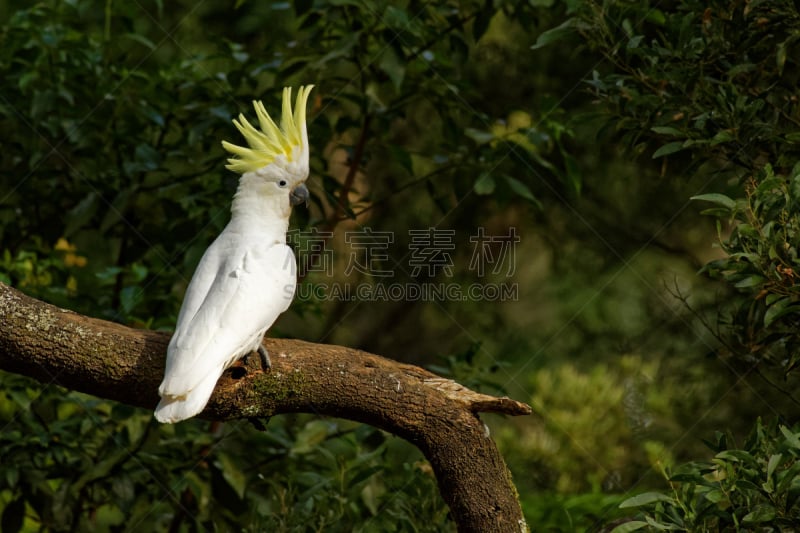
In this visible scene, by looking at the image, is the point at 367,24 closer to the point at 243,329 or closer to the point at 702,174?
the point at 243,329

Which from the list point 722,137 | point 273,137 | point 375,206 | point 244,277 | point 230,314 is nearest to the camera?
point 230,314

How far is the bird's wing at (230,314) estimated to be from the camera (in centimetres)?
206

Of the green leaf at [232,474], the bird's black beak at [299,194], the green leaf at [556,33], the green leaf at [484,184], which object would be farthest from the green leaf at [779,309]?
the green leaf at [232,474]

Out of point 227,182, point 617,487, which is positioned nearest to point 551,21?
point 227,182

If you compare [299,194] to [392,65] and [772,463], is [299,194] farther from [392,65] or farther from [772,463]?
[772,463]

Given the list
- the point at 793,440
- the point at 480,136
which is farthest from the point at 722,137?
the point at 480,136

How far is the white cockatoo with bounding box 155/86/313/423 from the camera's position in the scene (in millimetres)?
2066

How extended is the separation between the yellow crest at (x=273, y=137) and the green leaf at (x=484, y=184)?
79cm

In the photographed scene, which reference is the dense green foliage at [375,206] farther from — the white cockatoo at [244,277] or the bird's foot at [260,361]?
the bird's foot at [260,361]

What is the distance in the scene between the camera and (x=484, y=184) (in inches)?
127

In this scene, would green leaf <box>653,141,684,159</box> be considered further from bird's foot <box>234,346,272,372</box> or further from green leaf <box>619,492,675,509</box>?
bird's foot <box>234,346,272,372</box>

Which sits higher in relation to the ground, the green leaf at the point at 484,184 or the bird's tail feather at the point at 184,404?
the bird's tail feather at the point at 184,404

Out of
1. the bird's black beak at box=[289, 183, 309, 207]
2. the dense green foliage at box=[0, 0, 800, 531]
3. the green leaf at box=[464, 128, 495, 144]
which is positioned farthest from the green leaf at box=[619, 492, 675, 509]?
the green leaf at box=[464, 128, 495, 144]

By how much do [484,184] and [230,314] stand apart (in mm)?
1304
